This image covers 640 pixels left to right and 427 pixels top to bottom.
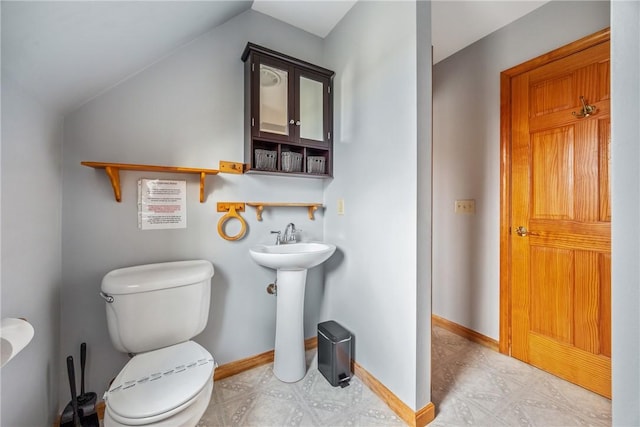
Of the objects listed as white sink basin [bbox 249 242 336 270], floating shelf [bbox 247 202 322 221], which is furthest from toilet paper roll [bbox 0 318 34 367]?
floating shelf [bbox 247 202 322 221]

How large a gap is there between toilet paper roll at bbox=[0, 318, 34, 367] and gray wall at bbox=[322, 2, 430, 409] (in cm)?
137

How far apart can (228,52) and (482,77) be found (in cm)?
195

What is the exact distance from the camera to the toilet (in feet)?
3.10

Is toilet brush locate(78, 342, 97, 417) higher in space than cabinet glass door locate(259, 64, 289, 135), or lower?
lower

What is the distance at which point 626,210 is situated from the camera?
423 millimetres

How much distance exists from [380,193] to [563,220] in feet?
3.98

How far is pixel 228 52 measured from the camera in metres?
1.69

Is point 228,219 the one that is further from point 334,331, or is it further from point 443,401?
point 443,401

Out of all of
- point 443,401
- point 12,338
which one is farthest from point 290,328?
point 12,338

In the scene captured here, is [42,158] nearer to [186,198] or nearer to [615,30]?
[186,198]

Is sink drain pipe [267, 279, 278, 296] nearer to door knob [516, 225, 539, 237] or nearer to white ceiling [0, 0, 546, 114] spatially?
white ceiling [0, 0, 546, 114]

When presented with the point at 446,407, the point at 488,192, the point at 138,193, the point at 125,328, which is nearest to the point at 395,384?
the point at 446,407

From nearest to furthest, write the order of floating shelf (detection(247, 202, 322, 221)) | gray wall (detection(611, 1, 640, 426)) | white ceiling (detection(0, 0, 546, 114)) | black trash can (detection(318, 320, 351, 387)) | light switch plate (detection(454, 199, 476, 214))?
gray wall (detection(611, 1, 640, 426)), white ceiling (detection(0, 0, 546, 114)), black trash can (detection(318, 320, 351, 387)), floating shelf (detection(247, 202, 322, 221)), light switch plate (detection(454, 199, 476, 214))

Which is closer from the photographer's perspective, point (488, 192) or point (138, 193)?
point (138, 193)
